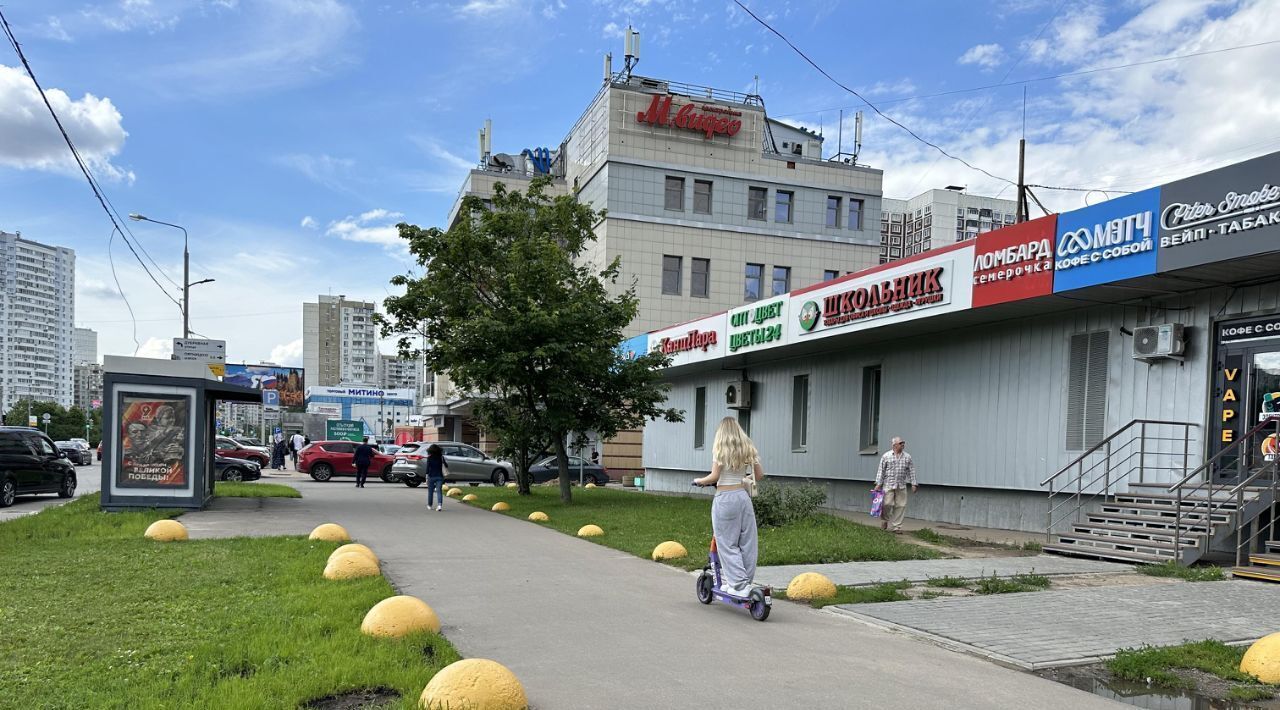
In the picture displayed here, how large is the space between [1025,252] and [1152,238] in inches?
88.3

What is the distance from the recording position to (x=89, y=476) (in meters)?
35.8

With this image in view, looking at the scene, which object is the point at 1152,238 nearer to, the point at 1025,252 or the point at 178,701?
the point at 1025,252

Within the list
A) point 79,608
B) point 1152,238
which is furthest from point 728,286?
point 79,608

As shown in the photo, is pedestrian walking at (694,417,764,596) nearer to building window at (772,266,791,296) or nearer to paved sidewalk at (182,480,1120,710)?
paved sidewalk at (182,480,1120,710)

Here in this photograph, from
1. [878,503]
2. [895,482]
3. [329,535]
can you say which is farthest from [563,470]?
[329,535]

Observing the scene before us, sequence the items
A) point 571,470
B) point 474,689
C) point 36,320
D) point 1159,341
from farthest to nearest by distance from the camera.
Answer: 1. point 36,320
2. point 571,470
3. point 1159,341
4. point 474,689

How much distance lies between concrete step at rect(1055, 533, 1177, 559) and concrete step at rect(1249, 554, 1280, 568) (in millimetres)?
715

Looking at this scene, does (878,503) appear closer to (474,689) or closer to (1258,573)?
(1258,573)

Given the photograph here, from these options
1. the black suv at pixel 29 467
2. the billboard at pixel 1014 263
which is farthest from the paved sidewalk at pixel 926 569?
the black suv at pixel 29 467

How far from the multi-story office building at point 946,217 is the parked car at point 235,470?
38.6m

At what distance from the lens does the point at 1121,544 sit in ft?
39.5

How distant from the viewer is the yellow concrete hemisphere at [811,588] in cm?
894

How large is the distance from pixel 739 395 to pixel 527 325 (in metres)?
9.22

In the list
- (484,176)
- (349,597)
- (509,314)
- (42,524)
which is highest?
(484,176)
